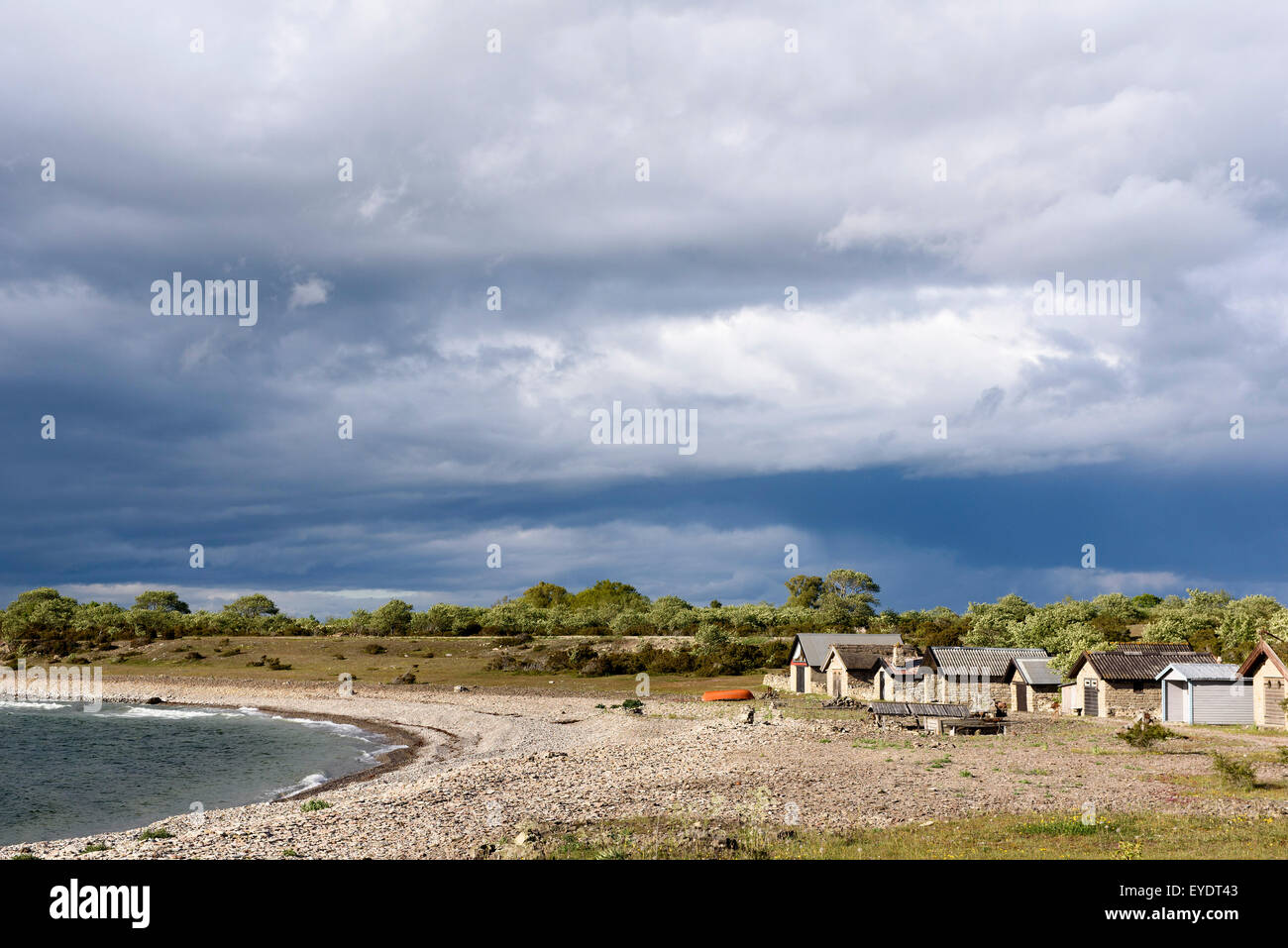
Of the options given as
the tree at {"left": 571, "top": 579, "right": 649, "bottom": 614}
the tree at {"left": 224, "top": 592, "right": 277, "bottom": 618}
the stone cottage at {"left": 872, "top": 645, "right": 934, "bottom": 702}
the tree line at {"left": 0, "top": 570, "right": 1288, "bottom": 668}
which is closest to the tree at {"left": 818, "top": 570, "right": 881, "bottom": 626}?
the tree line at {"left": 0, "top": 570, "right": 1288, "bottom": 668}

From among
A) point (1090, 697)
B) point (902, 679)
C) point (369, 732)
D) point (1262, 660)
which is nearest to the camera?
point (1262, 660)

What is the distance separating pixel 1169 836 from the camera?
19.8 m

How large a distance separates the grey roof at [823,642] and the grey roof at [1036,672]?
41.2ft

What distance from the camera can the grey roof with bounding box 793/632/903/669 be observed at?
75.3 m

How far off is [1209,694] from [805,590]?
126058 millimetres

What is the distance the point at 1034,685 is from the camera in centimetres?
6284

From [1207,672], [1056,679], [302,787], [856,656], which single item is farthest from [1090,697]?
[302,787]

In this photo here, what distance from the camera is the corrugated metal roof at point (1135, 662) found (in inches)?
2181

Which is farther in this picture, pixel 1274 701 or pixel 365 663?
pixel 365 663

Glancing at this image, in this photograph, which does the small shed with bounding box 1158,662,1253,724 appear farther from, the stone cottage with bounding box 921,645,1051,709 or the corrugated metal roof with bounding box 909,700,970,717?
the corrugated metal roof with bounding box 909,700,970,717

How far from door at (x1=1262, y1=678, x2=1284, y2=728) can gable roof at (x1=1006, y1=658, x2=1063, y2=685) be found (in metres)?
14.0

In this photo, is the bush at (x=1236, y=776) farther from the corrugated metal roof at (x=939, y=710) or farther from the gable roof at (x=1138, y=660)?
the gable roof at (x=1138, y=660)

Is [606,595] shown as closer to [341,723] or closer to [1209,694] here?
[341,723]

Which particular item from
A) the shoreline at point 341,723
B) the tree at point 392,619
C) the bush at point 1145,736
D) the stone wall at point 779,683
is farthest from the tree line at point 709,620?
the shoreline at point 341,723
